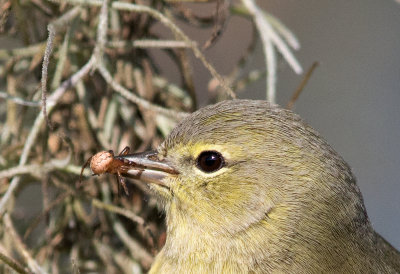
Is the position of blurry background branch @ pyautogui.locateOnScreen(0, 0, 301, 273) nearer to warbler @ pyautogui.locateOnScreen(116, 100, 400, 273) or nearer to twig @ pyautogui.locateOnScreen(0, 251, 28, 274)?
warbler @ pyautogui.locateOnScreen(116, 100, 400, 273)

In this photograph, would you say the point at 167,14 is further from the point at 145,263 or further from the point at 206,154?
the point at 145,263

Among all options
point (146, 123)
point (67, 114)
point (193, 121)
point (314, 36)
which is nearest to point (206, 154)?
point (193, 121)

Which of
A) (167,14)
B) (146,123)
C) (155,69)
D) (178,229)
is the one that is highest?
(167,14)

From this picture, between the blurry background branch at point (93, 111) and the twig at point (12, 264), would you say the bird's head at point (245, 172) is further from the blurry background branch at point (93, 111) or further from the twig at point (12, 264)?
the twig at point (12, 264)

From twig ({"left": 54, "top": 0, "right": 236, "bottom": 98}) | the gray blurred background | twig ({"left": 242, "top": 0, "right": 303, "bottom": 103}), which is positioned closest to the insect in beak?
twig ({"left": 54, "top": 0, "right": 236, "bottom": 98})

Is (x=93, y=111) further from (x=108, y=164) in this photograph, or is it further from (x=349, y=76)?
(x=349, y=76)

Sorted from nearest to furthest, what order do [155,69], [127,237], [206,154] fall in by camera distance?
[206,154] < [127,237] < [155,69]

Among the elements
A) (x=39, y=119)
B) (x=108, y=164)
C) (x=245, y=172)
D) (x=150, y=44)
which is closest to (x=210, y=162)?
(x=245, y=172)

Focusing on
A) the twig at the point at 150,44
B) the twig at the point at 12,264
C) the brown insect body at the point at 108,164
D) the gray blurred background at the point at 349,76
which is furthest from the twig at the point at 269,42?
the gray blurred background at the point at 349,76
